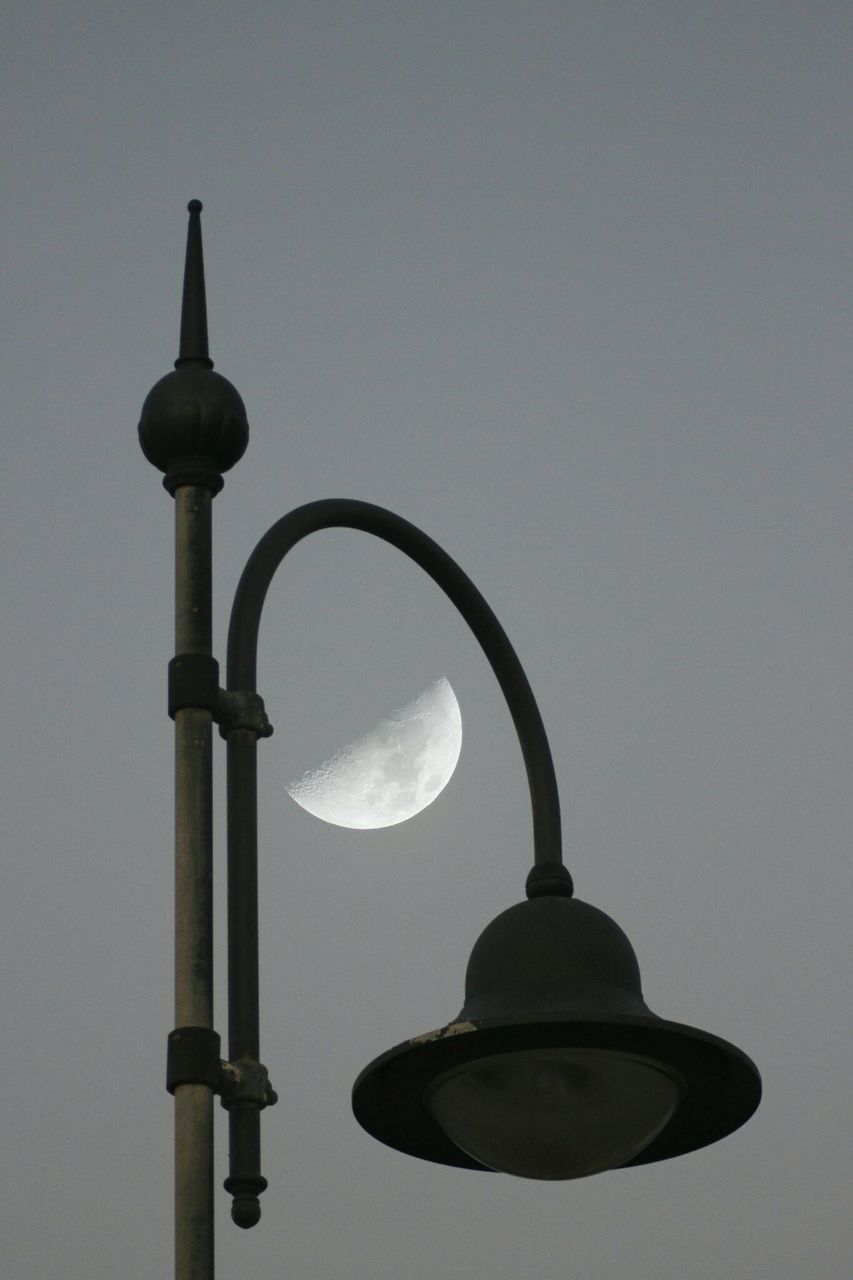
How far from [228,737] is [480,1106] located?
1.35 meters

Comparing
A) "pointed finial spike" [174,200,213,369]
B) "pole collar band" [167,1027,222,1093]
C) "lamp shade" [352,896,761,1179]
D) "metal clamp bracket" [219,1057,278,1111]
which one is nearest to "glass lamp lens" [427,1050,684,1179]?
"lamp shade" [352,896,761,1179]

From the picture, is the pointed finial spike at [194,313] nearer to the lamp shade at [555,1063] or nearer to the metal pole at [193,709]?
the metal pole at [193,709]

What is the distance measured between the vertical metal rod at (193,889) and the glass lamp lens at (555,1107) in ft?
3.09

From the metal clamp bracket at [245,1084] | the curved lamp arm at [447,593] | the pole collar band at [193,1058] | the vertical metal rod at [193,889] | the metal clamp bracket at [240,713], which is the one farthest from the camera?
the curved lamp arm at [447,593]

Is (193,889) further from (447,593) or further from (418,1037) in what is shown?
(447,593)

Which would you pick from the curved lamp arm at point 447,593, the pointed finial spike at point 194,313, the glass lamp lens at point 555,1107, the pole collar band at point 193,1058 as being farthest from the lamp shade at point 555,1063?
the pointed finial spike at point 194,313

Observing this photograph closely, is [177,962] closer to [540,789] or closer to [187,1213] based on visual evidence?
[187,1213]

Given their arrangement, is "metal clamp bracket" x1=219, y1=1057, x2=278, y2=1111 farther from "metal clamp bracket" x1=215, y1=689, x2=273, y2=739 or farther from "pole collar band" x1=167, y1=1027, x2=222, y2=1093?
"metal clamp bracket" x1=215, y1=689, x2=273, y2=739

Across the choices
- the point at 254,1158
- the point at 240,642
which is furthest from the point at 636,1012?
the point at 240,642

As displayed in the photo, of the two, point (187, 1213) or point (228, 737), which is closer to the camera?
point (187, 1213)

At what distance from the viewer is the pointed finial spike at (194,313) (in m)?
6.76

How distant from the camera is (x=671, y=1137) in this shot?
259 inches

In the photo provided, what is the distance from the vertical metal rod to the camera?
5.32 meters

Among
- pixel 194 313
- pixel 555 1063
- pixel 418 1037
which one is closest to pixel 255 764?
pixel 418 1037
